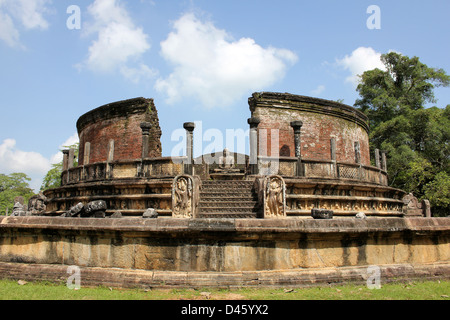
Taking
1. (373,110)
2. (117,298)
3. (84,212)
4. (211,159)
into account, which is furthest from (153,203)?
(373,110)

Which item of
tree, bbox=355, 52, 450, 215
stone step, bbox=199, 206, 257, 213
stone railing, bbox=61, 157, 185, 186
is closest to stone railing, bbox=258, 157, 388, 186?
stone step, bbox=199, 206, 257, 213

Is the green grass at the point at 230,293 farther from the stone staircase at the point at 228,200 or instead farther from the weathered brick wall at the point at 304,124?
the weathered brick wall at the point at 304,124

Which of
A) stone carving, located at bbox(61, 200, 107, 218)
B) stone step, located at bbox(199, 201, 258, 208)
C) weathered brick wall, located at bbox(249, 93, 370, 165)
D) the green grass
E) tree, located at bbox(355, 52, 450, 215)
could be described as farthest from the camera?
tree, located at bbox(355, 52, 450, 215)

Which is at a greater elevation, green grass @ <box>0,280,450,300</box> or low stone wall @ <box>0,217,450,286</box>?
low stone wall @ <box>0,217,450,286</box>

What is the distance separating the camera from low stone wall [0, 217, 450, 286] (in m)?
3.82

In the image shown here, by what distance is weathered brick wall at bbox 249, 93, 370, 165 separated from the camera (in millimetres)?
14516

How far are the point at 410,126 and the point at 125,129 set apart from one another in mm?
17646

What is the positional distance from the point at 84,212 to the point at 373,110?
76.3 feet

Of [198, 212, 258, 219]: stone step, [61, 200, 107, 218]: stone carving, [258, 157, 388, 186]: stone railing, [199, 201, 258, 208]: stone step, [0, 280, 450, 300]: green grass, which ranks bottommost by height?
[0, 280, 450, 300]: green grass

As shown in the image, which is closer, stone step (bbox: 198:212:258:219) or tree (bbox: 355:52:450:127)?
stone step (bbox: 198:212:258:219)

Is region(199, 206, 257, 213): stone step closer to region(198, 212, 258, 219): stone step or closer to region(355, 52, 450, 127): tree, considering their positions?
region(198, 212, 258, 219): stone step

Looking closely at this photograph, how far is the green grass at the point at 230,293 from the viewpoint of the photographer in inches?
134

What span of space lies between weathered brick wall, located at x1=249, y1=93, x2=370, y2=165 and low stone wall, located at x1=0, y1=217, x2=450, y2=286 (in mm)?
10241

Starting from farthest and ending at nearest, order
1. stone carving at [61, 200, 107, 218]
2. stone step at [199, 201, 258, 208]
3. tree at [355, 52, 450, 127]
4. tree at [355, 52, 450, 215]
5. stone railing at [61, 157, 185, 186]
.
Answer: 1. tree at [355, 52, 450, 127]
2. tree at [355, 52, 450, 215]
3. stone railing at [61, 157, 185, 186]
4. stone step at [199, 201, 258, 208]
5. stone carving at [61, 200, 107, 218]
